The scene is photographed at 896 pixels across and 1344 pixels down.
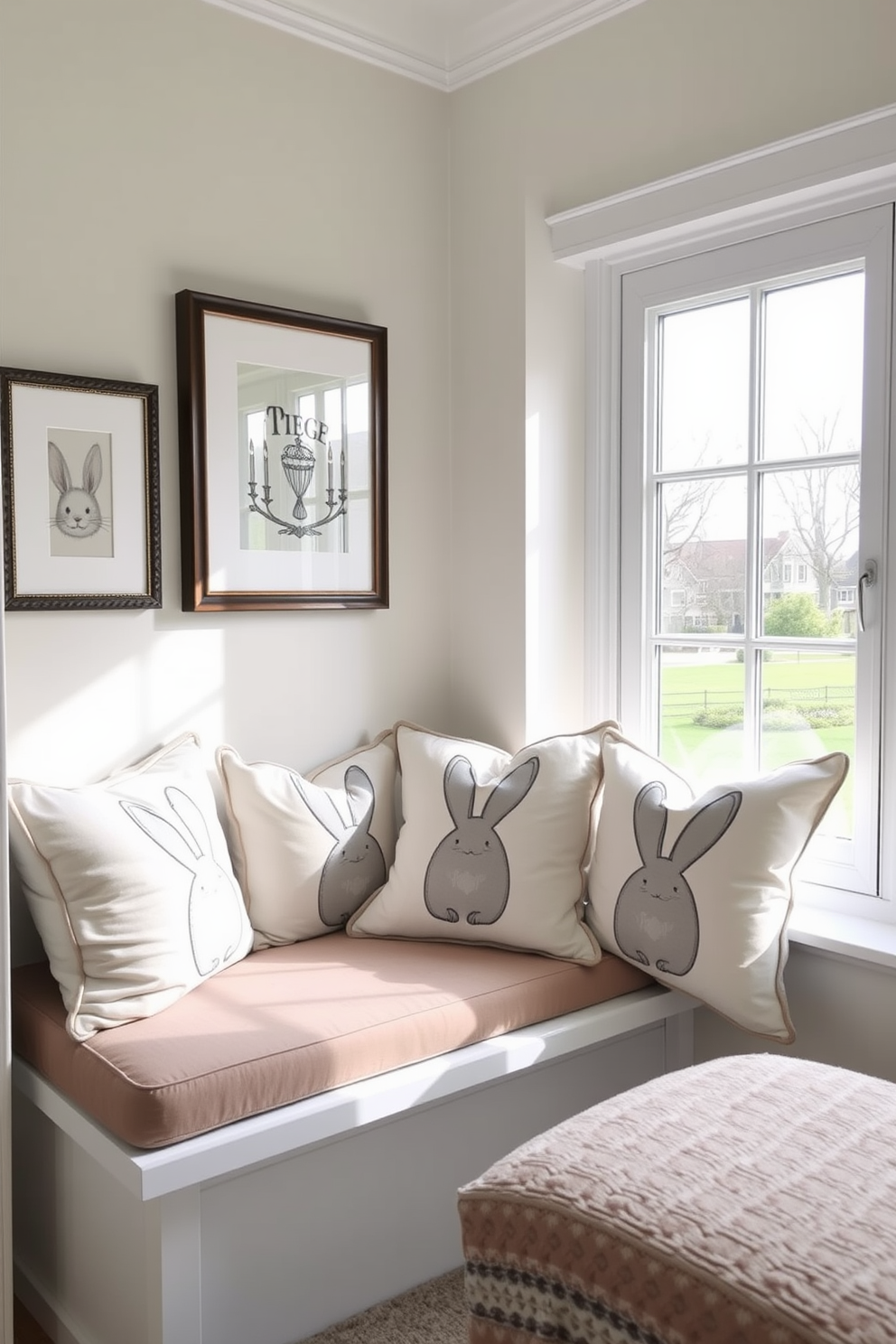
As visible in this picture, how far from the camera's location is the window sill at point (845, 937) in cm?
211

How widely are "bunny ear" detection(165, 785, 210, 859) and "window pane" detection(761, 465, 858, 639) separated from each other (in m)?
1.27

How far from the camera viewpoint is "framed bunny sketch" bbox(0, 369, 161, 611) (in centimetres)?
216

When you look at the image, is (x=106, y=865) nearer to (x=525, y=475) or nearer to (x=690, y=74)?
(x=525, y=475)

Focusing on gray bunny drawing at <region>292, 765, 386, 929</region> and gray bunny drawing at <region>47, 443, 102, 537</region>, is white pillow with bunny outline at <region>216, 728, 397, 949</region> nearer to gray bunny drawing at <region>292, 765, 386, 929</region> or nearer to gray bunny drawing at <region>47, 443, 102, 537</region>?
gray bunny drawing at <region>292, 765, 386, 929</region>

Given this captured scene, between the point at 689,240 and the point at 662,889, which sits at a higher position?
the point at 689,240

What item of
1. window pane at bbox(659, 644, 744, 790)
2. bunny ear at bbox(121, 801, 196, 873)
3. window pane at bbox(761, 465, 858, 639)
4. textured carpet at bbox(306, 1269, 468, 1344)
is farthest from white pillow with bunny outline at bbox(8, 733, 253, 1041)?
window pane at bbox(761, 465, 858, 639)

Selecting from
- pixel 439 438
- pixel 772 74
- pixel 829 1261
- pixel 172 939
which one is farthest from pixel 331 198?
pixel 829 1261

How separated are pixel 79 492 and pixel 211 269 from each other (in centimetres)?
60

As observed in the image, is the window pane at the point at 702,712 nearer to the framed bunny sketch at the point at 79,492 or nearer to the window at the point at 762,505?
the window at the point at 762,505

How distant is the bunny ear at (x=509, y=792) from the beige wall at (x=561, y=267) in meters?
0.32

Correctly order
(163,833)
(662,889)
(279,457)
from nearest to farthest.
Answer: (163,833) → (662,889) → (279,457)

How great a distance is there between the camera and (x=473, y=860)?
7.84 feet

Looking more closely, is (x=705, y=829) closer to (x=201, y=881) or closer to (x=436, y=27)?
(x=201, y=881)

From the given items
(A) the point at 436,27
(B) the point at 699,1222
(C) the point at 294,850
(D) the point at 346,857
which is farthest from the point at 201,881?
(A) the point at 436,27
